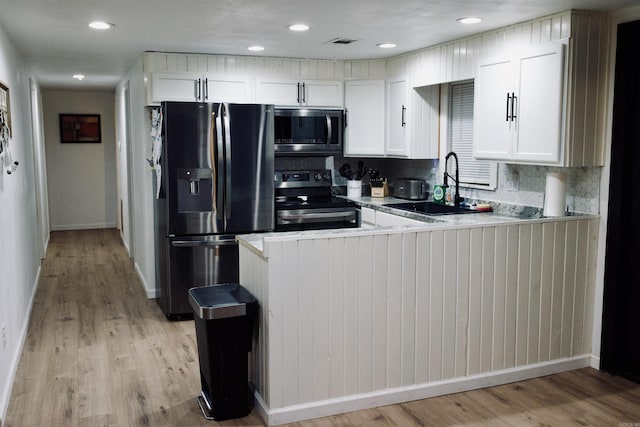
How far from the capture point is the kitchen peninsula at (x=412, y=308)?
3.15 meters

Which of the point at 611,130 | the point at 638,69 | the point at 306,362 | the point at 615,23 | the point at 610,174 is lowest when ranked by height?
the point at 306,362

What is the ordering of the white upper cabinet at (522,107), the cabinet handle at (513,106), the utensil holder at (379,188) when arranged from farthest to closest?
the utensil holder at (379,188), the cabinet handle at (513,106), the white upper cabinet at (522,107)

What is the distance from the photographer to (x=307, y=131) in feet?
18.3

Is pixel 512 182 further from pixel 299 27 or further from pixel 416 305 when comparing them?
pixel 299 27

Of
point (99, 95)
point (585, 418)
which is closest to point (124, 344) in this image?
point (585, 418)

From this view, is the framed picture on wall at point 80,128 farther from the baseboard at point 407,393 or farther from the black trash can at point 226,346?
the baseboard at point 407,393

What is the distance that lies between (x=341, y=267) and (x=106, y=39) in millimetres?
2736

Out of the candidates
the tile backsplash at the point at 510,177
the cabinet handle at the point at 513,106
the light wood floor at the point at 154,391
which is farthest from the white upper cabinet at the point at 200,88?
the cabinet handle at the point at 513,106

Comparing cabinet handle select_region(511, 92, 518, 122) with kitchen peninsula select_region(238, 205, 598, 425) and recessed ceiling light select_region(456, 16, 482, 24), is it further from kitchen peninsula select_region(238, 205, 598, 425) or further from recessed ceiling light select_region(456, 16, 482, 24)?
kitchen peninsula select_region(238, 205, 598, 425)

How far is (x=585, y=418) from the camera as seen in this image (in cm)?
324

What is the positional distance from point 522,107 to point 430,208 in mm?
1430

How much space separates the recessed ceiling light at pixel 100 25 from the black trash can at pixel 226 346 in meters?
1.97

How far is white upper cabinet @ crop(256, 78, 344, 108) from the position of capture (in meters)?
5.48

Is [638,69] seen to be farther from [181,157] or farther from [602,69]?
[181,157]
